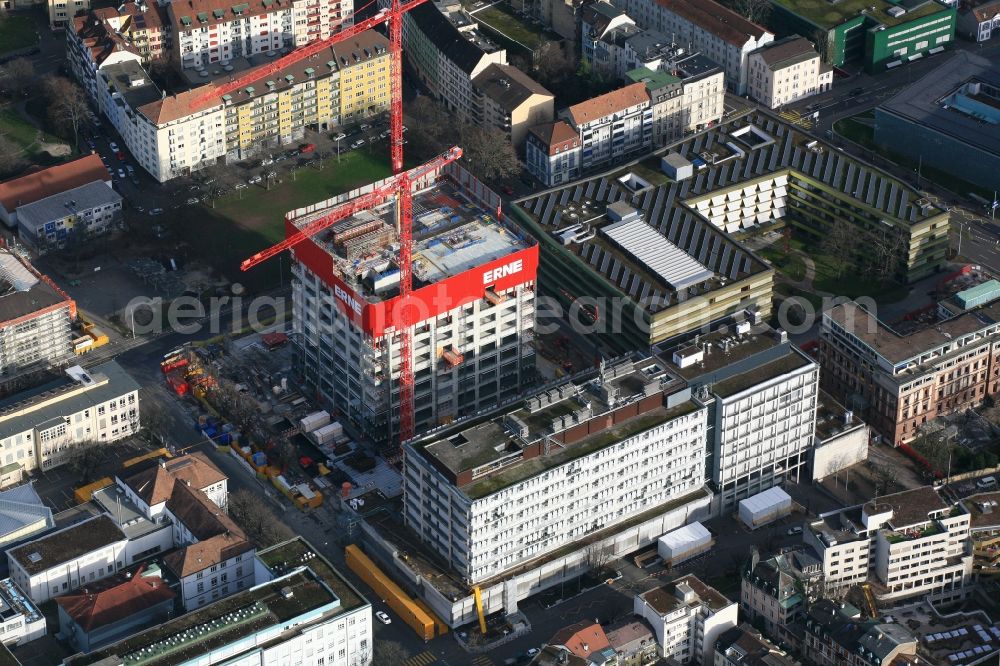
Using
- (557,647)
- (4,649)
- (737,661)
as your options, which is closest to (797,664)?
(737,661)

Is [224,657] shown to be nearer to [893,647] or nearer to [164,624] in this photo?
[164,624]

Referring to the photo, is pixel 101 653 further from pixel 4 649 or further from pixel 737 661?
pixel 737 661

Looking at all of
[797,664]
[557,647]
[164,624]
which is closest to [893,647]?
[797,664]

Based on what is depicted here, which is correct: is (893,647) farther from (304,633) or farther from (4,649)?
(4,649)

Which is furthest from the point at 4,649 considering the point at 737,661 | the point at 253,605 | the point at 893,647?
the point at 893,647

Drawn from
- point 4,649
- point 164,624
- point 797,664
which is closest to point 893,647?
point 797,664
